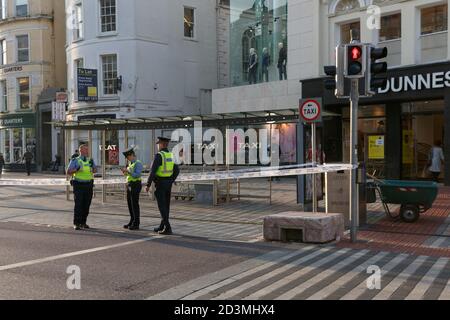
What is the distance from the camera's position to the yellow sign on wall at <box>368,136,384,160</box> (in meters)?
19.7

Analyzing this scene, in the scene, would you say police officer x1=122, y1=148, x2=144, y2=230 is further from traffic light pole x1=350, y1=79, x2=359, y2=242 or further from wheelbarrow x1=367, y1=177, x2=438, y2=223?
wheelbarrow x1=367, y1=177, x2=438, y2=223

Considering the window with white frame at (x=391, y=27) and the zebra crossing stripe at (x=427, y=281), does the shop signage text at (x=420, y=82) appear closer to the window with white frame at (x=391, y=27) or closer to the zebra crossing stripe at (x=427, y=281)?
the window with white frame at (x=391, y=27)

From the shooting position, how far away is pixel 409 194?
11.1m

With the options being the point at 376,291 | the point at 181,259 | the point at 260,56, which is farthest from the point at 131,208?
the point at 260,56

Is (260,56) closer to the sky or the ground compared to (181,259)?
closer to the sky

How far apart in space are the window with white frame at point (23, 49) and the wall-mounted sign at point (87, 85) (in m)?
10.0

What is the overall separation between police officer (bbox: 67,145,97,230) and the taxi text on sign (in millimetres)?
4903

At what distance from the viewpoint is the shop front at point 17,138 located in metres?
36.5

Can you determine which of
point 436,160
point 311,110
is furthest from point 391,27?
point 311,110

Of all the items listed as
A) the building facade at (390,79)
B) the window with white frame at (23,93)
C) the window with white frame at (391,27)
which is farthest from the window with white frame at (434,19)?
the window with white frame at (23,93)

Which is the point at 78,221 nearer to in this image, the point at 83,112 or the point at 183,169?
the point at 183,169

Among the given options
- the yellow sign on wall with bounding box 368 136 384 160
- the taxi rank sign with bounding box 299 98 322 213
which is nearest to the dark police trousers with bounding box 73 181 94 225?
the taxi rank sign with bounding box 299 98 322 213

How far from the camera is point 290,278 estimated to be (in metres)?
6.62

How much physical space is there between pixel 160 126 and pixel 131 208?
5162 mm
